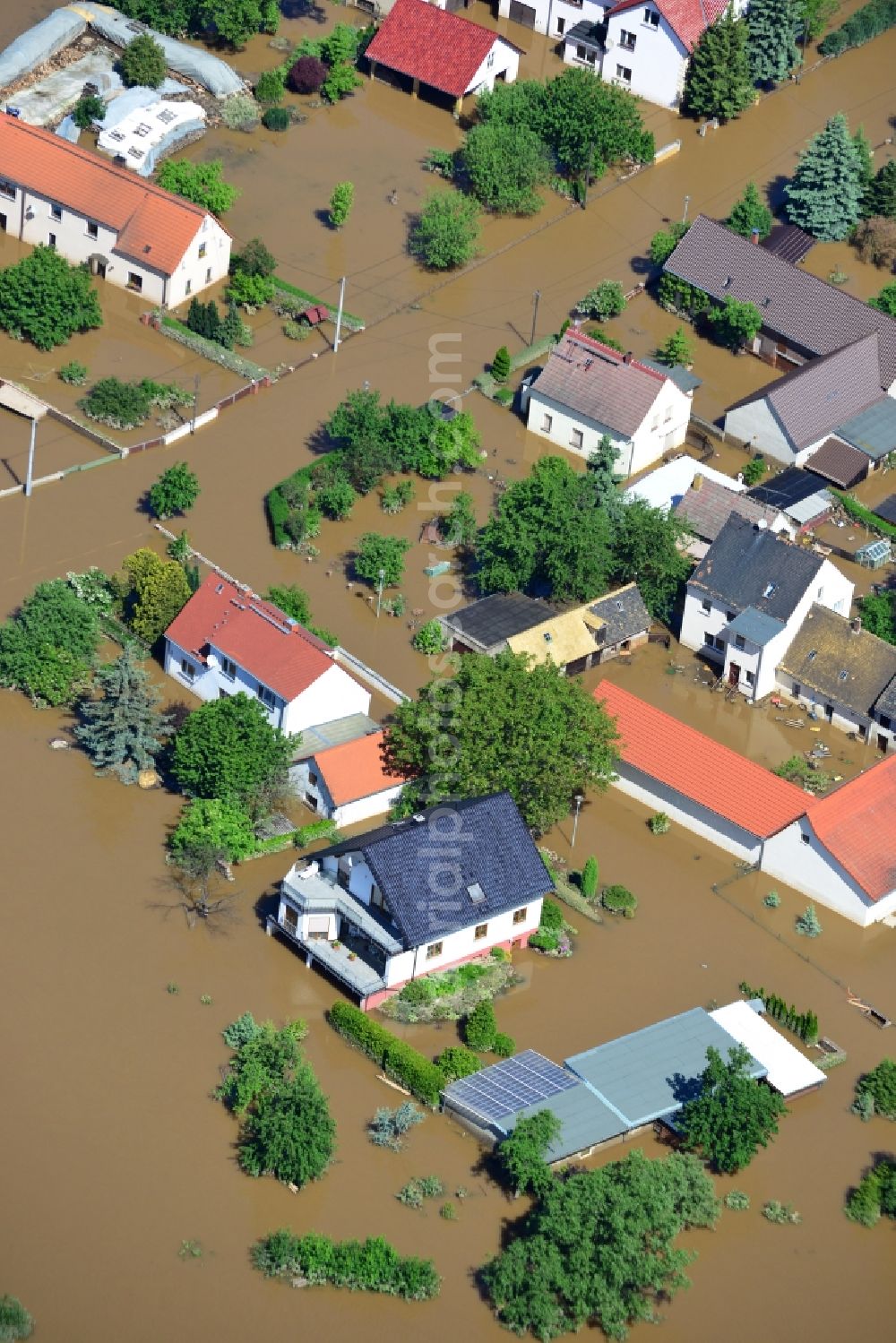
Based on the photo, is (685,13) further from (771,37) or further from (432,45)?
(432,45)

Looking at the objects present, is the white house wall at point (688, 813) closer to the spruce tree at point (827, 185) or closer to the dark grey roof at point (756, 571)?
the dark grey roof at point (756, 571)

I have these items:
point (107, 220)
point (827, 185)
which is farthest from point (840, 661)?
point (107, 220)

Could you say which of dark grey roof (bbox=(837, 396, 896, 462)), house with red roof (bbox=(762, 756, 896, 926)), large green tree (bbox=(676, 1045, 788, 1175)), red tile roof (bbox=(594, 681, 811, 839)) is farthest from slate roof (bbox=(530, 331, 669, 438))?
large green tree (bbox=(676, 1045, 788, 1175))

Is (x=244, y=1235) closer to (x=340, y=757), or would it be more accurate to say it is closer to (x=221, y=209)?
(x=340, y=757)

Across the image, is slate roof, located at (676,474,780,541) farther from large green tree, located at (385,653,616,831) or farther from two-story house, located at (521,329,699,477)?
large green tree, located at (385,653,616,831)

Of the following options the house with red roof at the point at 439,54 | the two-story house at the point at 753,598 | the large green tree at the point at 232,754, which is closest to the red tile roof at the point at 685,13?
the house with red roof at the point at 439,54

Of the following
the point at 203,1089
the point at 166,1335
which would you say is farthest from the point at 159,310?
the point at 166,1335
